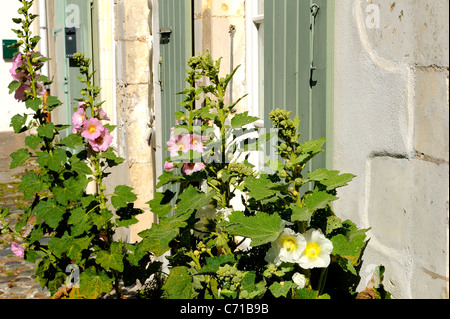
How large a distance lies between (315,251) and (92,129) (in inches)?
83.1

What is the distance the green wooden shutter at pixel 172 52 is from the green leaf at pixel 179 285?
1.71 m

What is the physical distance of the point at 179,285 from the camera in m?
2.82

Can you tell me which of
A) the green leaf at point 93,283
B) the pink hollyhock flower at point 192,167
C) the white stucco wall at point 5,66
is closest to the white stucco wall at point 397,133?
the pink hollyhock flower at point 192,167

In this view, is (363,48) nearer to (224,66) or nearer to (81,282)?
(224,66)

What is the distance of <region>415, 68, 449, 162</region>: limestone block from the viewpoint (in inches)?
80.5

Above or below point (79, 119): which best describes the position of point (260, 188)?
below

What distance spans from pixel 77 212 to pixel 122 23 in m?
2.78

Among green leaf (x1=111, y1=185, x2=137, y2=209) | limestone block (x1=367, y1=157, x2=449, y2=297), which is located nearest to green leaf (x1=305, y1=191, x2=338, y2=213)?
limestone block (x1=367, y1=157, x2=449, y2=297)

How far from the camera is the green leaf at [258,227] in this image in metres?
2.25

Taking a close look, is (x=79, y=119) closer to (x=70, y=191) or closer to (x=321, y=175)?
(x=70, y=191)

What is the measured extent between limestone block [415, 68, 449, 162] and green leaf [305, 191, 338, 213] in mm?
330

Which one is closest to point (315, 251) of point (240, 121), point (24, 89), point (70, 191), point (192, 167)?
point (240, 121)

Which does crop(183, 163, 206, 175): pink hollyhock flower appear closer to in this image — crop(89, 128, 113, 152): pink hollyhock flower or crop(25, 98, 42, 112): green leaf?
crop(89, 128, 113, 152): pink hollyhock flower

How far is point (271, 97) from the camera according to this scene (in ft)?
10.7
